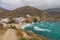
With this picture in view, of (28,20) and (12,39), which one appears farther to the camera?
(28,20)

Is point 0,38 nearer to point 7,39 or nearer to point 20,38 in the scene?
point 7,39

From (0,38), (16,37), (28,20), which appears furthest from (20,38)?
(28,20)

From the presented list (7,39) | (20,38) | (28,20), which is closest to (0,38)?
(7,39)

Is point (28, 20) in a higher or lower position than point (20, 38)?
higher

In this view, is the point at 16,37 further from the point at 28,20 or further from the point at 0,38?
the point at 28,20

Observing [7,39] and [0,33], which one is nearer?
[7,39]

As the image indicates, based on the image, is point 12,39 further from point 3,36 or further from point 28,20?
point 28,20

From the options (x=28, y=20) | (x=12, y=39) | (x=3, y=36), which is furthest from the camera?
(x=28, y=20)

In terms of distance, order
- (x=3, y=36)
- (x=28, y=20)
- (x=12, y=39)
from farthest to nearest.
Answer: (x=28, y=20)
(x=3, y=36)
(x=12, y=39)

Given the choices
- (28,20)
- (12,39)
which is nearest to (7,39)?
(12,39)
